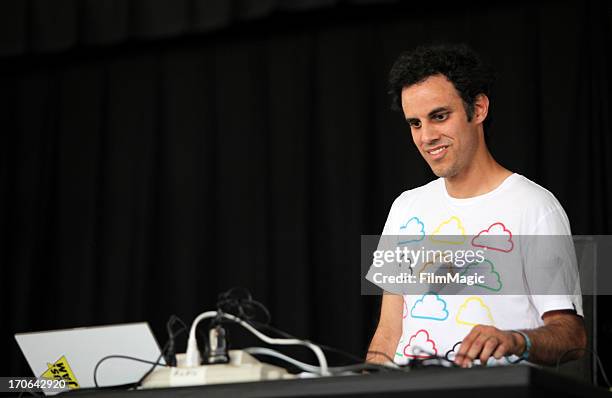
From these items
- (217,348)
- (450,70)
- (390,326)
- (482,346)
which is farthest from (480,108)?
(217,348)

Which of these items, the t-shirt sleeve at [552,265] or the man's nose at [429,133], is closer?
the t-shirt sleeve at [552,265]

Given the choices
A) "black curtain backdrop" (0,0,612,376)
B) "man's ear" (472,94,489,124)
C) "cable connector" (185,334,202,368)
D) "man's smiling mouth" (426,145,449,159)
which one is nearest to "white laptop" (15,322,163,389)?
"cable connector" (185,334,202,368)

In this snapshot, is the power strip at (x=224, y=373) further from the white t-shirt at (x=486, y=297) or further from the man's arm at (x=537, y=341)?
the white t-shirt at (x=486, y=297)

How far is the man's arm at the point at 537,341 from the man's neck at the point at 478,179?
13.9 inches

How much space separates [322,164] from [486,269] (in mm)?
1725

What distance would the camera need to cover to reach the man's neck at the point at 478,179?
2057 millimetres

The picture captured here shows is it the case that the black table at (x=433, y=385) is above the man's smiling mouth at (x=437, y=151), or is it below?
below

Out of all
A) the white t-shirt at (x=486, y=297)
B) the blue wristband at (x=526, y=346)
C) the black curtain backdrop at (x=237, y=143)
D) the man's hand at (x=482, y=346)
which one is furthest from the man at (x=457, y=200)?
the black curtain backdrop at (x=237, y=143)

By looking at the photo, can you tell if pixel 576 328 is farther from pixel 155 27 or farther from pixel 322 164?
pixel 155 27

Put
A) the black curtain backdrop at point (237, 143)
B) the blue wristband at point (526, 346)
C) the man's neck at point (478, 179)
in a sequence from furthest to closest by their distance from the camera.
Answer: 1. the black curtain backdrop at point (237, 143)
2. the man's neck at point (478, 179)
3. the blue wristband at point (526, 346)

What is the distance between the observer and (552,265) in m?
Answer: 1.88

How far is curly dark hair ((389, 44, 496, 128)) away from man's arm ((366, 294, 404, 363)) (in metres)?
0.47
